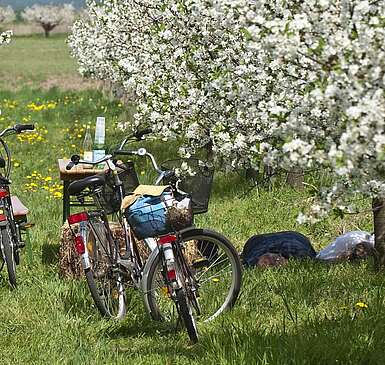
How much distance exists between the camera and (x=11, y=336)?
5.87m

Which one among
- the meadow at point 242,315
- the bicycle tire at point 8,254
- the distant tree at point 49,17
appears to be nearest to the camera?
the meadow at point 242,315

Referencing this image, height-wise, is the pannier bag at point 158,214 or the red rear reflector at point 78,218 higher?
the pannier bag at point 158,214

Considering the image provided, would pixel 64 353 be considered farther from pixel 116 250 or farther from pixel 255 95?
pixel 255 95

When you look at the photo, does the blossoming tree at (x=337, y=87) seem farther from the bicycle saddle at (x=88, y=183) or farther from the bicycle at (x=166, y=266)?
the bicycle saddle at (x=88, y=183)

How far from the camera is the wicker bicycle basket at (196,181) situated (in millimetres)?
6773

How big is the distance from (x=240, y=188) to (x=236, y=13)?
254 inches

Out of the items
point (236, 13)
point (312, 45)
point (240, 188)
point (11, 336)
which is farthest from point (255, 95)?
point (240, 188)

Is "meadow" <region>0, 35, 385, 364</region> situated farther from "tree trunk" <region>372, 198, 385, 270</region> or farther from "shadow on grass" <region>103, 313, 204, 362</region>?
"tree trunk" <region>372, 198, 385, 270</region>

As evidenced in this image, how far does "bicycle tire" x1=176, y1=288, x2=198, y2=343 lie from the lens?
5.24 metres

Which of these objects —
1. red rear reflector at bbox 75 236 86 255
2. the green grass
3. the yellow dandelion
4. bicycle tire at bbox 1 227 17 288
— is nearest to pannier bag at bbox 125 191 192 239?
red rear reflector at bbox 75 236 86 255

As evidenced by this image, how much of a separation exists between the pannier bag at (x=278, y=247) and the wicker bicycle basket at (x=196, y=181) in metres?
1.09

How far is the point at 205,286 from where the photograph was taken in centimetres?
629

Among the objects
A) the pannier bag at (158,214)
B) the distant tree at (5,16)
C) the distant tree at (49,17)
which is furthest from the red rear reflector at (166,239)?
the distant tree at (49,17)

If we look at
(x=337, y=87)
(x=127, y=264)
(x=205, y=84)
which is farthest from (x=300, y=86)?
(x=127, y=264)
